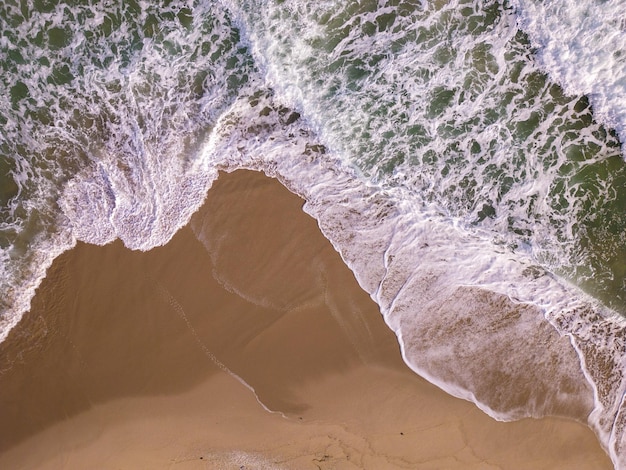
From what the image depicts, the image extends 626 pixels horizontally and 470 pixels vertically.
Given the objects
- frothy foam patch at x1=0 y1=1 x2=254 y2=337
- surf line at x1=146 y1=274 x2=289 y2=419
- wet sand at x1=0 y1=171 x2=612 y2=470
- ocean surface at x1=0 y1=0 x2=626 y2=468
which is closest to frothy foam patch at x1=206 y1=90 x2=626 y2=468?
ocean surface at x1=0 y1=0 x2=626 y2=468

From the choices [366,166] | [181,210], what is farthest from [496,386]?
[181,210]

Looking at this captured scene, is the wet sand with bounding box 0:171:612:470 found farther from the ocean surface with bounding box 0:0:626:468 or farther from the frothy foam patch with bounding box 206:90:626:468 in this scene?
the ocean surface with bounding box 0:0:626:468

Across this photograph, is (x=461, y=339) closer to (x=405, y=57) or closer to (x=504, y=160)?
(x=504, y=160)

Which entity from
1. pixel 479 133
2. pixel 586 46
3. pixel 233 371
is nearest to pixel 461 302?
pixel 479 133

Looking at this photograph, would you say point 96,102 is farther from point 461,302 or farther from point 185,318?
point 461,302

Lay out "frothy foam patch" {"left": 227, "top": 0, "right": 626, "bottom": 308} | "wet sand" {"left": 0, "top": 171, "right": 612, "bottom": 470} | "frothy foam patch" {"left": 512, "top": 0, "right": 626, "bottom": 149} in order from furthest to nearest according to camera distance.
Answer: "frothy foam patch" {"left": 227, "top": 0, "right": 626, "bottom": 308}
"frothy foam patch" {"left": 512, "top": 0, "right": 626, "bottom": 149}
"wet sand" {"left": 0, "top": 171, "right": 612, "bottom": 470}

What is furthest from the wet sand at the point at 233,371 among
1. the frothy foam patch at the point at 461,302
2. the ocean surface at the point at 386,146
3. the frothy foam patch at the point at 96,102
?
the frothy foam patch at the point at 96,102
